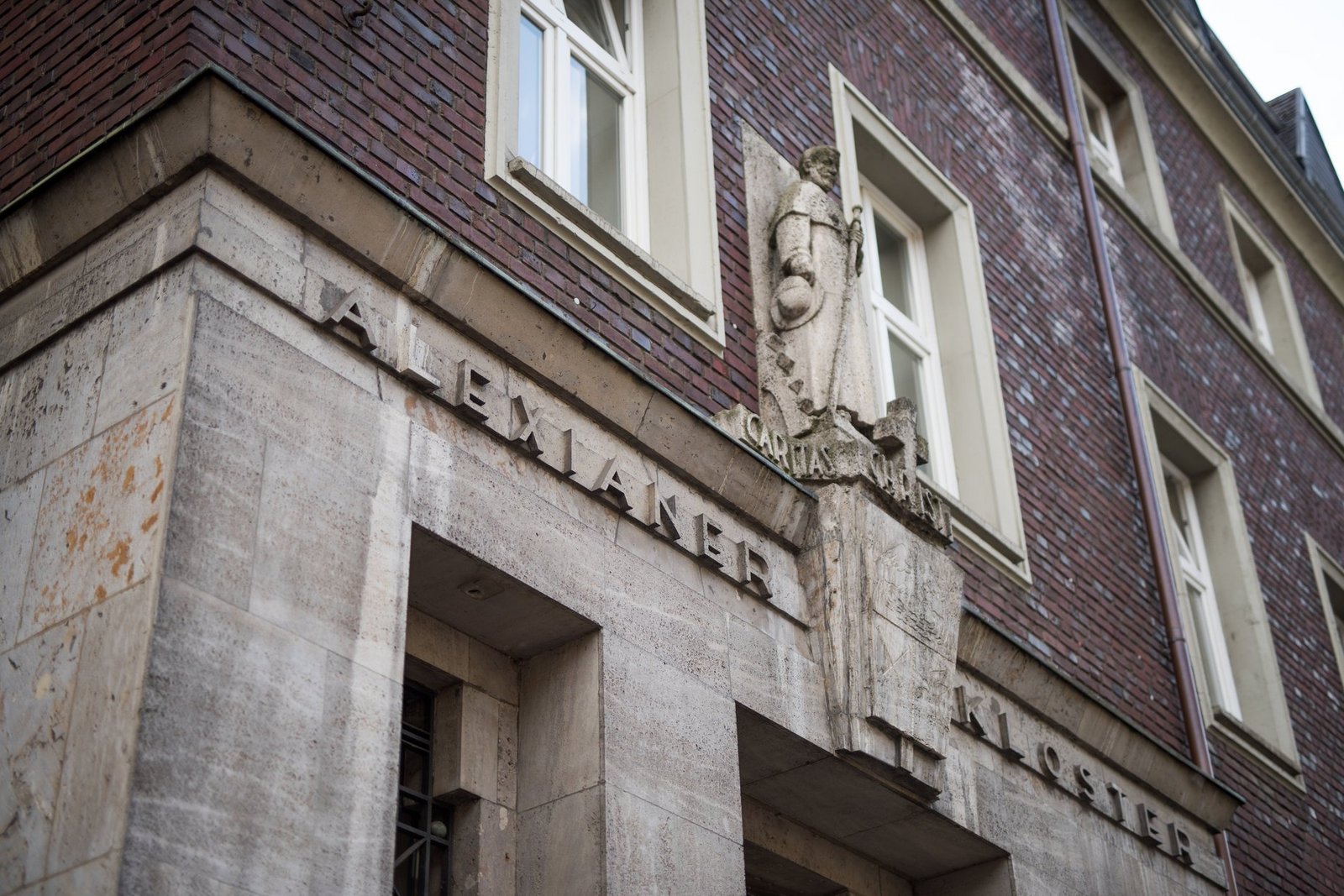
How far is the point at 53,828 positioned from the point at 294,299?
6.63 feet

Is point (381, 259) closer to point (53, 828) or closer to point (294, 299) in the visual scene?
point (294, 299)

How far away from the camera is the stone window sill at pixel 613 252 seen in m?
8.10

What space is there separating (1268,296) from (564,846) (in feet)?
46.5

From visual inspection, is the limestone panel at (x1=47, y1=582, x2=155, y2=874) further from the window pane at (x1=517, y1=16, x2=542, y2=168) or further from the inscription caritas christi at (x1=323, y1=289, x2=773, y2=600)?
the window pane at (x1=517, y1=16, x2=542, y2=168)

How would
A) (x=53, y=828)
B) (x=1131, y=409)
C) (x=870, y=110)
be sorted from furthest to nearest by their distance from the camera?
(x=1131, y=409)
(x=870, y=110)
(x=53, y=828)

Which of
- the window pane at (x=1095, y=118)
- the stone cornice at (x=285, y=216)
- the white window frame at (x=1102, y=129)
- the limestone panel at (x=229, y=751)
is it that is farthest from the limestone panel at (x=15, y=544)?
the window pane at (x=1095, y=118)

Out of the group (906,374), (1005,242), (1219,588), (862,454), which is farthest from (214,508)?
(1219,588)

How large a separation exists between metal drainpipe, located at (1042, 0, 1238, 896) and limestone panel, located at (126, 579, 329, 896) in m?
7.05

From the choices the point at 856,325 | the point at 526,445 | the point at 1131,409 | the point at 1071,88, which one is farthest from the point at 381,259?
the point at 1071,88

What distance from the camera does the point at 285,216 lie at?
6551 millimetres

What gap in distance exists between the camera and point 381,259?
22.2 feet

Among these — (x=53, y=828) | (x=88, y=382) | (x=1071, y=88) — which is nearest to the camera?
(x=53, y=828)

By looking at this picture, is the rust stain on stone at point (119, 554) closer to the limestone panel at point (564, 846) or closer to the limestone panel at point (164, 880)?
the limestone panel at point (164, 880)

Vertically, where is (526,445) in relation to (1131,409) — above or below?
below
